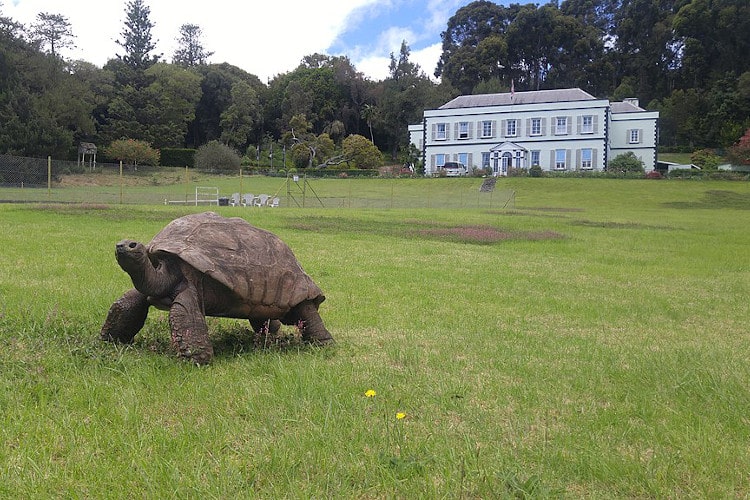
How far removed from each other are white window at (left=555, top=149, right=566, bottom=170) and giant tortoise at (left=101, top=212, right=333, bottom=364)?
60372mm

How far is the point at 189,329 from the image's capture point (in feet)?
14.5

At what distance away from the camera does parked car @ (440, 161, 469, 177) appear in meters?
60.4

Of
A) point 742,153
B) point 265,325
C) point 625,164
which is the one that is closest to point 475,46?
point 625,164

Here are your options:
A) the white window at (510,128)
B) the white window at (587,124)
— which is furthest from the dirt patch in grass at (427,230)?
the white window at (510,128)

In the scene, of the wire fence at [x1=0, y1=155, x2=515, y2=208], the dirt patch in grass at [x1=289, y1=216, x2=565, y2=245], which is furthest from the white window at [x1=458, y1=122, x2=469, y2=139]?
the dirt patch in grass at [x1=289, y1=216, x2=565, y2=245]

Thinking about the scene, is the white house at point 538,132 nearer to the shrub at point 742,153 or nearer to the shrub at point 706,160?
the shrub at point 706,160

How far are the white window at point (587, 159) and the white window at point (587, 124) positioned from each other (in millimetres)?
1955

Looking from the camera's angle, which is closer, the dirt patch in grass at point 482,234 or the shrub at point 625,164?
the dirt patch in grass at point 482,234

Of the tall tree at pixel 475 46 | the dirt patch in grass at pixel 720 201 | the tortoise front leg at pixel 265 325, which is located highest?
the tall tree at pixel 475 46

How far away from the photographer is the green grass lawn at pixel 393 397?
9.24ft

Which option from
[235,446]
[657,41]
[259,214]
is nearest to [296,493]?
[235,446]

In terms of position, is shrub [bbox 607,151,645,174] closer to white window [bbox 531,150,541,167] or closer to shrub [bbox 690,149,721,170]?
shrub [bbox 690,149,721,170]

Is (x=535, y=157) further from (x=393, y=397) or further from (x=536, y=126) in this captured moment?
(x=393, y=397)

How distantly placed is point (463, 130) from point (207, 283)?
205ft
